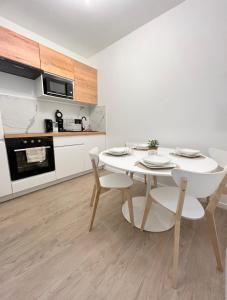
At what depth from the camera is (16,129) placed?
7.25 ft

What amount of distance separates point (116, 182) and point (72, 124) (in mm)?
1974

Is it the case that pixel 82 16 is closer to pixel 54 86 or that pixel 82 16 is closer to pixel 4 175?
pixel 54 86

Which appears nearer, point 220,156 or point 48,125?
point 220,156

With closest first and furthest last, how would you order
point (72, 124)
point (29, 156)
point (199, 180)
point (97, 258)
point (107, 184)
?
point (199, 180) → point (97, 258) → point (107, 184) → point (29, 156) → point (72, 124)

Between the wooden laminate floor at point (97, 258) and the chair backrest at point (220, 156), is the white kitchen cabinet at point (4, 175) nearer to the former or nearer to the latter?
the wooden laminate floor at point (97, 258)

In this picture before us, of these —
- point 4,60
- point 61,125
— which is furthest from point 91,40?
point 61,125

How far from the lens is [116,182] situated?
136 centimetres

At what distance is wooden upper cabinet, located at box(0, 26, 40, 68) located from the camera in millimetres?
1694

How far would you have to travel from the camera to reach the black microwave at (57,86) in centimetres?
219

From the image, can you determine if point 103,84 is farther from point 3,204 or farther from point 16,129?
point 3,204

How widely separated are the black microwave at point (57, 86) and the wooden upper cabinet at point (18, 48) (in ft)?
0.75

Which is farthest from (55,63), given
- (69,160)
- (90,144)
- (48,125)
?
(69,160)

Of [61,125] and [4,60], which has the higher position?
[4,60]

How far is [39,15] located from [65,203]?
268cm
